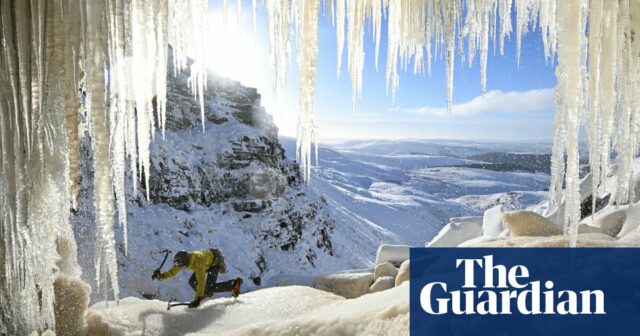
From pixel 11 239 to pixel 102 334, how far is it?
322 cm

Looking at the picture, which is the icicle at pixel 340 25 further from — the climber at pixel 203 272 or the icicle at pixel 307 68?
the climber at pixel 203 272

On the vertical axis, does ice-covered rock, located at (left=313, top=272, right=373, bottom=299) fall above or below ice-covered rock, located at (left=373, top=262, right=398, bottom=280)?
below

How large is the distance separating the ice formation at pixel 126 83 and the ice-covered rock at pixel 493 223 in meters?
7.28

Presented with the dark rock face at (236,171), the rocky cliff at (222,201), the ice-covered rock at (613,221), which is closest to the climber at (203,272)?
the ice-covered rock at (613,221)

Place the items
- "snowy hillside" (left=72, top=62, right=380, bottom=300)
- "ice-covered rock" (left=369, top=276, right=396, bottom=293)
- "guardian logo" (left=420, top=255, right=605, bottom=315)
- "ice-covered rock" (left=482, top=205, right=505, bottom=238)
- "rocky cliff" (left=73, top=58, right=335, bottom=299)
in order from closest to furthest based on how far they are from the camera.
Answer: "guardian logo" (left=420, top=255, right=605, bottom=315)
"ice-covered rock" (left=369, top=276, right=396, bottom=293)
"ice-covered rock" (left=482, top=205, right=505, bottom=238)
"snowy hillside" (left=72, top=62, right=380, bottom=300)
"rocky cliff" (left=73, top=58, right=335, bottom=299)

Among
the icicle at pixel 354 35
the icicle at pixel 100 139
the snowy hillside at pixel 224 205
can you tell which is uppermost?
the icicle at pixel 354 35

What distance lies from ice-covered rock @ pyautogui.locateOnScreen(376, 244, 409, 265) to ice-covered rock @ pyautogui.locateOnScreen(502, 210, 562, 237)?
9.66 ft

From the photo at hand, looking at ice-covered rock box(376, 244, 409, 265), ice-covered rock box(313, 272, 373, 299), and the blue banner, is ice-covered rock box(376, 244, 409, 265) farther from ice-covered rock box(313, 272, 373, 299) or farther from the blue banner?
the blue banner

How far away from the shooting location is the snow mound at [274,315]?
324 centimetres

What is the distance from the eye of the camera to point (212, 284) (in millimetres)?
7406

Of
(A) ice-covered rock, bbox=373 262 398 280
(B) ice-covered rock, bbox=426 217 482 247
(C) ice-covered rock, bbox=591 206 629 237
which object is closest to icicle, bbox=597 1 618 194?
(C) ice-covered rock, bbox=591 206 629 237

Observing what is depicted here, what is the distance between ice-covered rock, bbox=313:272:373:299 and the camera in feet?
27.2

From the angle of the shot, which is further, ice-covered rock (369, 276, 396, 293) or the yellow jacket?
ice-covered rock (369, 276, 396, 293)

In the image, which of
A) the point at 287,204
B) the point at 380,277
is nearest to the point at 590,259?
the point at 380,277
